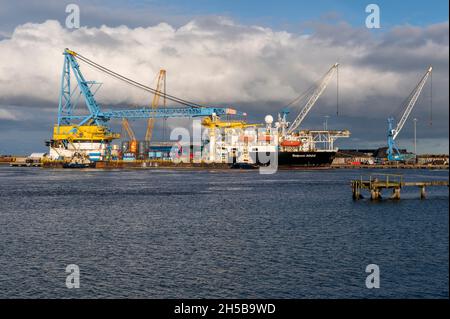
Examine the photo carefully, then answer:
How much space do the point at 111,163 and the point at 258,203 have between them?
404 feet

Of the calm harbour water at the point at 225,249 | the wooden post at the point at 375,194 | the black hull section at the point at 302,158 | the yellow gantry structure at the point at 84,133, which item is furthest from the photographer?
the yellow gantry structure at the point at 84,133

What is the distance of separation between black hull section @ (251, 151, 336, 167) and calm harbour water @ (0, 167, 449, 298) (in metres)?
91.8

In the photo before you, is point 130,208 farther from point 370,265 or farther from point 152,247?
point 370,265

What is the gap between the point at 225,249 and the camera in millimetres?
31172

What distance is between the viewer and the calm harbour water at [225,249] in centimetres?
2319

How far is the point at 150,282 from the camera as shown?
24.1m

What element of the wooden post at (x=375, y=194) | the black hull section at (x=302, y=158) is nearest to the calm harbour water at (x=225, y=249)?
the wooden post at (x=375, y=194)

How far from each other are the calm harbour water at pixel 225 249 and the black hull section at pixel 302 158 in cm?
9175

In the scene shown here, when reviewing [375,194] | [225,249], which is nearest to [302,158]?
[375,194]

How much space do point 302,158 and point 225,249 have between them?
11846cm

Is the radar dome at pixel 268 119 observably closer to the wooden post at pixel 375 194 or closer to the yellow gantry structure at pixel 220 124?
the yellow gantry structure at pixel 220 124

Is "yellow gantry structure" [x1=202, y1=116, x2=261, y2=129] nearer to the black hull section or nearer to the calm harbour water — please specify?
the black hull section

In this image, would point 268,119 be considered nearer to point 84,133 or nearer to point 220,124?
point 220,124
